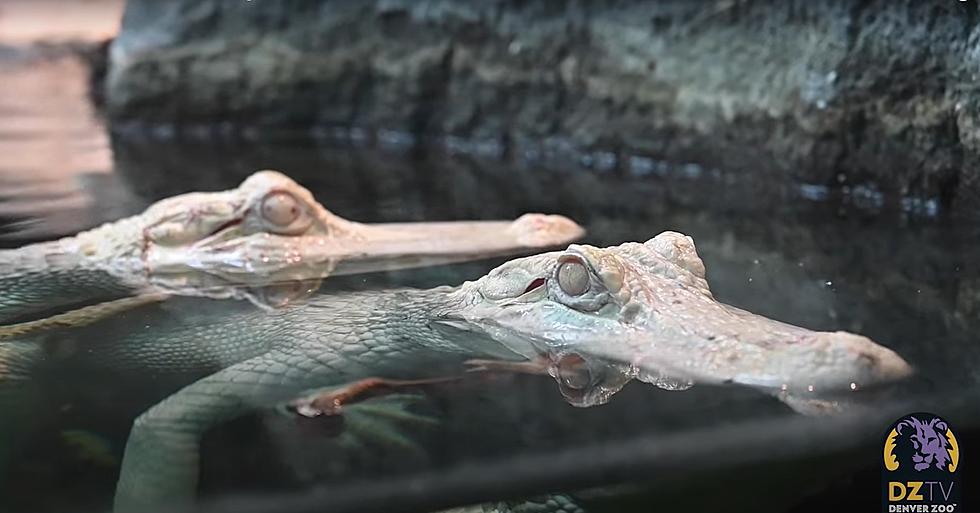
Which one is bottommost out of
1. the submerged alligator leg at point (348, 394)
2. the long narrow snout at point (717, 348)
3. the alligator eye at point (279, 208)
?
the submerged alligator leg at point (348, 394)

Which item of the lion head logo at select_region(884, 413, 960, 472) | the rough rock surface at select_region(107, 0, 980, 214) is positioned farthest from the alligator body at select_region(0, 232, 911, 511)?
the rough rock surface at select_region(107, 0, 980, 214)

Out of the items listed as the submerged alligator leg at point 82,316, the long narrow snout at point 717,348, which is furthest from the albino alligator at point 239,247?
the long narrow snout at point 717,348

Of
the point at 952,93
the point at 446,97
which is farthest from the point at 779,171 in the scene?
the point at 446,97

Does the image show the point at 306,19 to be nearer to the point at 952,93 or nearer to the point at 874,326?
the point at 952,93

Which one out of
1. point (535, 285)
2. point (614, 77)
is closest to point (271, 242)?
point (535, 285)

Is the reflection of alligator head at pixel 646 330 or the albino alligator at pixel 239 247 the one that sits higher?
the albino alligator at pixel 239 247

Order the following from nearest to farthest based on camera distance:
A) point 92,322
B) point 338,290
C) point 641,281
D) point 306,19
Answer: point 641,281, point 92,322, point 338,290, point 306,19

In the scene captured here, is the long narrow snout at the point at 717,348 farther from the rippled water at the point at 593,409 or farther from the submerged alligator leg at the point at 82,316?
the submerged alligator leg at the point at 82,316
